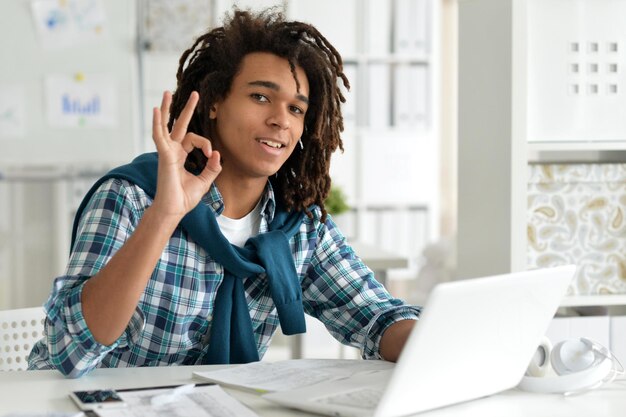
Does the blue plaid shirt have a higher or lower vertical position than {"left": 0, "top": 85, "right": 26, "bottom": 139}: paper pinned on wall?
lower

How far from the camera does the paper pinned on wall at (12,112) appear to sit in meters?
4.16

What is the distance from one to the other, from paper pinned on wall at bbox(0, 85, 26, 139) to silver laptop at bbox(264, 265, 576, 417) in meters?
3.19

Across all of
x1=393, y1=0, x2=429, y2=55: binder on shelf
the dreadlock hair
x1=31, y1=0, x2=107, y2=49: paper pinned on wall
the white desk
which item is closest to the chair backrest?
the white desk

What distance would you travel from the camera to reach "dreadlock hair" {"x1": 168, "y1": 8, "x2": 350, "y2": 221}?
1.75 meters

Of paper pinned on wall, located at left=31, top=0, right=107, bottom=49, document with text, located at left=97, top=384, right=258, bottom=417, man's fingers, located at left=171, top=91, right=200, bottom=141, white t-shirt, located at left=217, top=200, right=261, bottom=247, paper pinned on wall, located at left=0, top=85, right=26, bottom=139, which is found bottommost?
document with text, located at left=97, top=384, right=258, bottom=417

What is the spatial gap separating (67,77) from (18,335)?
2.64 m

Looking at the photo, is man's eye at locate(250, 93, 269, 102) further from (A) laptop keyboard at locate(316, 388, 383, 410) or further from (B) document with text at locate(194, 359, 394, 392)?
(A) laptop keyboard at locate(316, 388, 383, 410)

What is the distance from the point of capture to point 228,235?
1741mm

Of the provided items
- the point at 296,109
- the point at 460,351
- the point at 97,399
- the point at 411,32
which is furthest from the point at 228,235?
the point at 411,32

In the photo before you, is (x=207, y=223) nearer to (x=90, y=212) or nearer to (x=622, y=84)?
(x=90, y=212)

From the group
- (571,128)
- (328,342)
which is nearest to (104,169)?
(328,342)

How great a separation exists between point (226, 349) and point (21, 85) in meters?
2.90

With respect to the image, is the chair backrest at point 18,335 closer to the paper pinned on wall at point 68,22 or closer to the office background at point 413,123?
the office background at point 413,123

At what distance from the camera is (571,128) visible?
7.27ft
